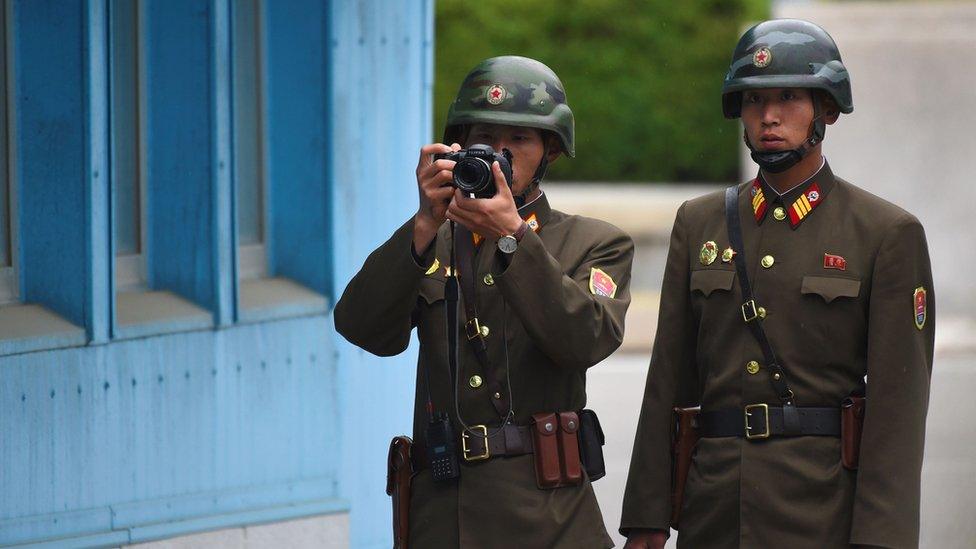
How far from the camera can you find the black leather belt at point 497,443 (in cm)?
409

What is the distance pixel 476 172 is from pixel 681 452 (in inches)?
41.3

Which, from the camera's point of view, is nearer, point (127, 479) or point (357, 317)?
point (357, 317)

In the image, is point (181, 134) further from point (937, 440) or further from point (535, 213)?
point (937, 440)

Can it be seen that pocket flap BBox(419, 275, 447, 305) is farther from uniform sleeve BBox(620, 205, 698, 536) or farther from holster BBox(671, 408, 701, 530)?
holster BBox(671, 408, 701, 530)

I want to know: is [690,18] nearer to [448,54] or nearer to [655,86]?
[655,86]

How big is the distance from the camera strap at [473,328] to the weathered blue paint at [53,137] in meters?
1.54

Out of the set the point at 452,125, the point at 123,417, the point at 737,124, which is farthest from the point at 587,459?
the point at 737,124

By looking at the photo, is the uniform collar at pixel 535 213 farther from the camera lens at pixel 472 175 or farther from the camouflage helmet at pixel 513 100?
the camera lens at pixel 472 175

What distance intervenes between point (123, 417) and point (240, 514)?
2.15 ft

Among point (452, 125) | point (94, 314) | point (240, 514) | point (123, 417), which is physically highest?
point (452, 125)

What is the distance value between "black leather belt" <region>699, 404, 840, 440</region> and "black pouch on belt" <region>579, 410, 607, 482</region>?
1.17ft

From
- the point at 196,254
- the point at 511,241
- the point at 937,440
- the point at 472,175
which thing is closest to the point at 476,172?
the point at 472,175

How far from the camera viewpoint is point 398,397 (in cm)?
649

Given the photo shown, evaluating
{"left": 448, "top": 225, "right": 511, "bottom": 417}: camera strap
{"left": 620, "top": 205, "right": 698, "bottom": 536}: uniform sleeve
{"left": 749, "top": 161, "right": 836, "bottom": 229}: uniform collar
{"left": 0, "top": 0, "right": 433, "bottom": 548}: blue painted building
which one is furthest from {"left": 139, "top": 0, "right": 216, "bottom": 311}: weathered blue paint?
{"left": 749, "top": 161, "right": 836, "bottom": 229}: uniform collar
